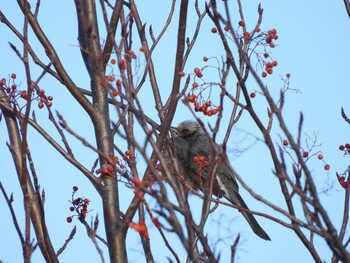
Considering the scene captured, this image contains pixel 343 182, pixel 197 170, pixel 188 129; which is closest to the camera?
pixel 343 182

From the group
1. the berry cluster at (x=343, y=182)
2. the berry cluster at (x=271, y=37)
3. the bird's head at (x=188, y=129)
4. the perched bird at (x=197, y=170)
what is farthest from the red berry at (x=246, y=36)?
the bird's head at (x=188, y=129)

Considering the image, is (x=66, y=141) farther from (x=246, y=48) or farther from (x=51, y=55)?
(x=246, y=48)

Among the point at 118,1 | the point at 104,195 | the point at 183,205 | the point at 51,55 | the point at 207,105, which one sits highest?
the point at 118,1

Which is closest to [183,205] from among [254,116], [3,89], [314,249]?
[254,116]

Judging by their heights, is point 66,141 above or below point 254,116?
above

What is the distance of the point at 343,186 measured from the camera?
143 inches

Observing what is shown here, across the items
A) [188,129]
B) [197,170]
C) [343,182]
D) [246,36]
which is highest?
[188,129]

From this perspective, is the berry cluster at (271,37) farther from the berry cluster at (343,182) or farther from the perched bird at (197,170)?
the perched bird at (197,170)

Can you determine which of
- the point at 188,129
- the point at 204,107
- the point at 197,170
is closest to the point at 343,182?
the point at 204,107

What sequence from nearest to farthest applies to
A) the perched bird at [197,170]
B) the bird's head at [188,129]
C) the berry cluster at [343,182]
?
the berry cluster at [343,182], the perched bird at [197,170], the bird's head at [188,129]

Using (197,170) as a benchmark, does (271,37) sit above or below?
below

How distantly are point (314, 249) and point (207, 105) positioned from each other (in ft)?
3.76

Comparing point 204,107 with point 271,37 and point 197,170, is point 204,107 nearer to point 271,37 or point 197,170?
point 271,37

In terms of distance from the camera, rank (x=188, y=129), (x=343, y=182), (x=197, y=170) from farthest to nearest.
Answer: (x=188, y=129) < (x=197, y=170) < (x=343, y=182)
